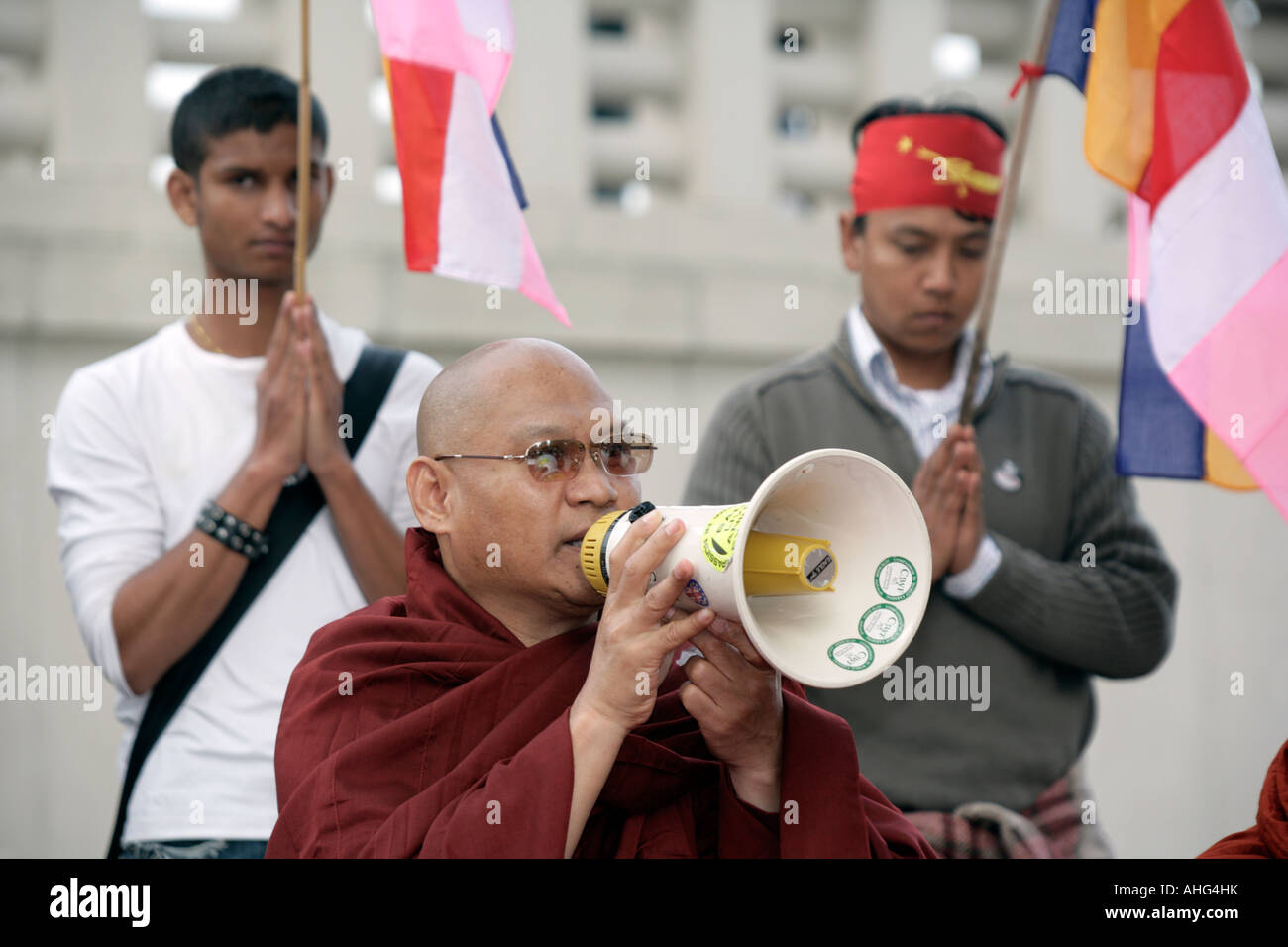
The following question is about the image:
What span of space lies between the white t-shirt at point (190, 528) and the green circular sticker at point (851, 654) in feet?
5.36

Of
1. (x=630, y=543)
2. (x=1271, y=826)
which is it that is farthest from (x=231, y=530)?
(x=1271, y=826)

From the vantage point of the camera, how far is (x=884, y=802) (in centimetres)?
254

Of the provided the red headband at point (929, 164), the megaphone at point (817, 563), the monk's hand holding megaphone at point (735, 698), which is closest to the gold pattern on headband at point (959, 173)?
the red headband at point (929, 164)

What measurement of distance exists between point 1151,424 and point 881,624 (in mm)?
1783

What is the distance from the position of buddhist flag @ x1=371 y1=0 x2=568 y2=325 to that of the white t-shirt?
36cm

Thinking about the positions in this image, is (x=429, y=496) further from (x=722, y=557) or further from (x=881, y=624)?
(x=881, y=624)

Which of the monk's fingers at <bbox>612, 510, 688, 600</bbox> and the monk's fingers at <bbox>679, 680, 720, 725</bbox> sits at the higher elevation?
the monk's fingers at <bbox>612, 510, 688, 600</bbox>

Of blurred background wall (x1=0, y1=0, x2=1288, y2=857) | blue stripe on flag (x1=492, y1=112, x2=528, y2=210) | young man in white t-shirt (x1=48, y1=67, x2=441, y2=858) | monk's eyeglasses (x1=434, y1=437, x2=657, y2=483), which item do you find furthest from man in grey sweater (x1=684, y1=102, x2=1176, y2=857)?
blurred background wall (x1=0, y1=0, x2=1288, y2=857)

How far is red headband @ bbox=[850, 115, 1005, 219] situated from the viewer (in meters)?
3.96

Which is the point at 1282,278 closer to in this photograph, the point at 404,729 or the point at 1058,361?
the point at 404,729

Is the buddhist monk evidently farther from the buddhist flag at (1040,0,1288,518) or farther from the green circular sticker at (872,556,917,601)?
the buddhist flag at (1040,0,1288,518)

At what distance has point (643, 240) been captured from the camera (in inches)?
235

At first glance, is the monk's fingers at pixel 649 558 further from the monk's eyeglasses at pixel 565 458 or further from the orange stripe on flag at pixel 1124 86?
the orange stripe on flag at pixel 1124 86
